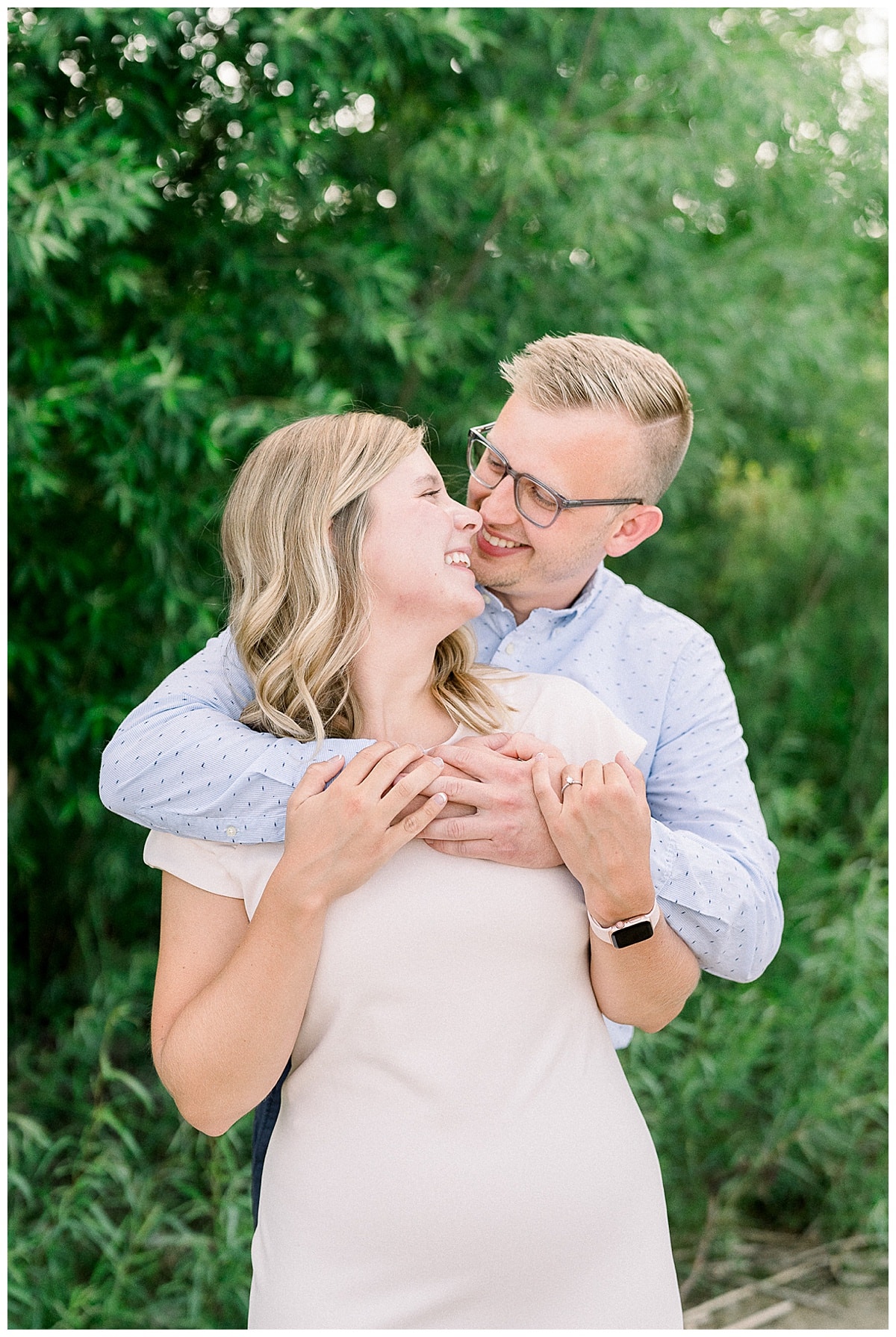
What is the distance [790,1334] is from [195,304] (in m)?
3.08

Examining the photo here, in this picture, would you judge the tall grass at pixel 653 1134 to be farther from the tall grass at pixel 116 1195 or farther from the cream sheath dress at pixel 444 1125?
the cream sheath dress at pixel 444 1125

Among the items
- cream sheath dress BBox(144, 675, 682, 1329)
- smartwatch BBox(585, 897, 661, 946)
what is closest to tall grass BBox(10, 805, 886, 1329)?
cream sheath dress BBox(144, 675, 682, 1329)

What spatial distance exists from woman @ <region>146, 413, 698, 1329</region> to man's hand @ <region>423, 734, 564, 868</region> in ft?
0.06

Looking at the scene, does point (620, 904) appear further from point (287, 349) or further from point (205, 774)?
point (287, 349)

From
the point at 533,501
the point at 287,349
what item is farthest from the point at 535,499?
the point at 287,349

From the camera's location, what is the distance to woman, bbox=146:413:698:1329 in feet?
4.23

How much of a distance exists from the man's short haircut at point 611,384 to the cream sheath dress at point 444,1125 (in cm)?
76

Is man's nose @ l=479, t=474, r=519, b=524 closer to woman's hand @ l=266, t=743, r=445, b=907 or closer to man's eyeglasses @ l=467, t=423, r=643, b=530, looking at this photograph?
man's eyeglasses @ l=467, t=423, r=643, b=530

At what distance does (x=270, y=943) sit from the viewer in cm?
126

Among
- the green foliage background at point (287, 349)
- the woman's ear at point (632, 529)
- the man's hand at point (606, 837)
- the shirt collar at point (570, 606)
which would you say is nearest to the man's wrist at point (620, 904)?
the man's hand at point (606, 837)

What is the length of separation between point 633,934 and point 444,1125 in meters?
0.32

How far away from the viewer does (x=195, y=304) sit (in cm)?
305

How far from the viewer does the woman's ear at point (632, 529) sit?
1836 mm

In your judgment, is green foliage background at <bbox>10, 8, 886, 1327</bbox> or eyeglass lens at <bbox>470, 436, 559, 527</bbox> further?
green foliage background at <bbox>10, 8, 886, 1327</bbox>
